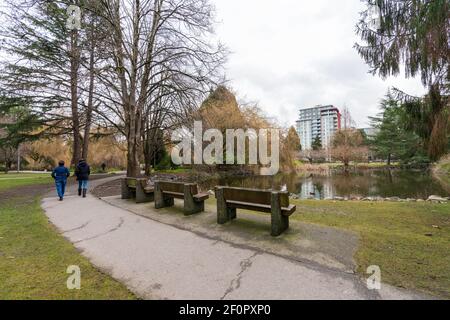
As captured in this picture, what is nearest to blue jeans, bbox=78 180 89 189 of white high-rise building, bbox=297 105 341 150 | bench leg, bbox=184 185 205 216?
bench leg, bbox=184 185 205 216

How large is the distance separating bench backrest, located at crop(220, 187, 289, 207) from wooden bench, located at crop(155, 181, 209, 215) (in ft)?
3.58

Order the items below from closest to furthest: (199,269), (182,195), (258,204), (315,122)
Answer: (199,269)
(258,204)
(182,195)
(315,122)

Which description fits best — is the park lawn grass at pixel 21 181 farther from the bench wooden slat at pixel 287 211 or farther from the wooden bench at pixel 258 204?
the bench wooden slat at pixel 287 211

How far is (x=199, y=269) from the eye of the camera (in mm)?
2773

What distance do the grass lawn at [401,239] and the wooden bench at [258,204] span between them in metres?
1.22

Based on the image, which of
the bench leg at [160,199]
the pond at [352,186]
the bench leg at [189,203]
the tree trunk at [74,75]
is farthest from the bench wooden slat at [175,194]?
the pond at [352,186]

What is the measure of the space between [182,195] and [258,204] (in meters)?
2.28

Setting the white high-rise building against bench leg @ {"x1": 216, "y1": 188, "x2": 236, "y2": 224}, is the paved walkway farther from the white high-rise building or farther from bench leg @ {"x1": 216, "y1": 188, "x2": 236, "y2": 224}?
the white high-rise building

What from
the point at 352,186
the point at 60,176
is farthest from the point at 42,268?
the point at 352,186

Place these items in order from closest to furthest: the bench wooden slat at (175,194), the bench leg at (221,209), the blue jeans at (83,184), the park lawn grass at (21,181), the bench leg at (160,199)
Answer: the bench leg at (221,209)
the bench wooden slat at (175,194)
the bench leg at (160,199)
the blue jeans at (83,184)
the park lawn grass at (21,181)

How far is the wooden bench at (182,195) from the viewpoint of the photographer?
213 inches

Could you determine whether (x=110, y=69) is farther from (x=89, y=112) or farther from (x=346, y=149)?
(x=346, y=149)

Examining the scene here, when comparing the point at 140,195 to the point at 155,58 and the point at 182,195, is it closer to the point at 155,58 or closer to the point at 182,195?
the point at 182,195

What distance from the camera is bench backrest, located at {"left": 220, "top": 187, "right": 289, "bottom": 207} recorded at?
3.96 meters
